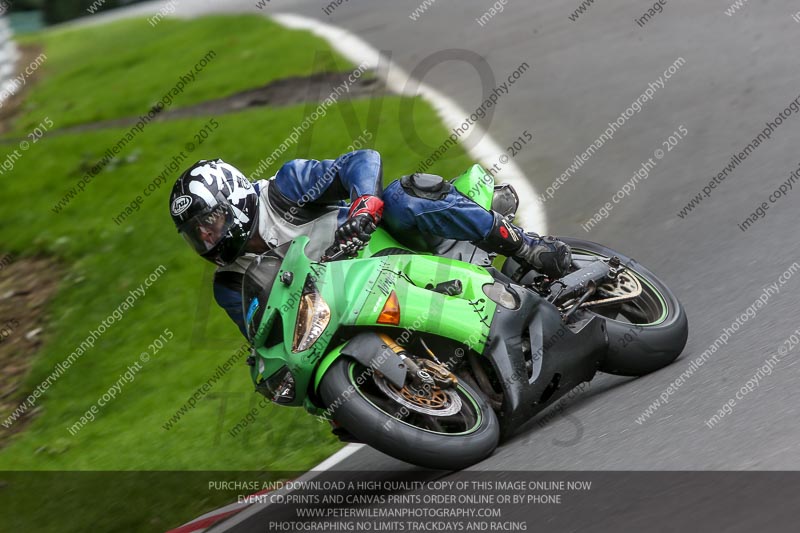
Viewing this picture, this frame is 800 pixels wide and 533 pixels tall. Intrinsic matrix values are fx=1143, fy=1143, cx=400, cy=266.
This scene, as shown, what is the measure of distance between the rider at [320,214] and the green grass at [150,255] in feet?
5.15

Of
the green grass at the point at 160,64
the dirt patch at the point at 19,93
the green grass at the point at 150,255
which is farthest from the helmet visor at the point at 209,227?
the dirt patch at the point at 19,93

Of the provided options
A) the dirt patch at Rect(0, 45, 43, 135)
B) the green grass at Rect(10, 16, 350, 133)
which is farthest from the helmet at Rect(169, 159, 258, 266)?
the dirt patch at Rect(0, 45, 43, 135)

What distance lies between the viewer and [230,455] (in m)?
7.27

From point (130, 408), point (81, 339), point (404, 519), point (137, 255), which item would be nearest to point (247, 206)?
point (404, 519)

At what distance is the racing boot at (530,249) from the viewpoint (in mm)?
5961

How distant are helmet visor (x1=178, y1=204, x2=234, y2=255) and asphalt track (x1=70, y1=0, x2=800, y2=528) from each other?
1558 mm

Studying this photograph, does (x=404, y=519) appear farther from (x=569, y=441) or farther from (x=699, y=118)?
(x=699, y=118)

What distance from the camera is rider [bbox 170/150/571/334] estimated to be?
5.61m

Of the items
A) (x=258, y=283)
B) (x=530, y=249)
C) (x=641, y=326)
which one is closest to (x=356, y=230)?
(x=258, y=283)

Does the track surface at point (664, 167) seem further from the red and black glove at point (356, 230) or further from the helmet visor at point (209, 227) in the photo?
the helmet visor at point (209, 227)

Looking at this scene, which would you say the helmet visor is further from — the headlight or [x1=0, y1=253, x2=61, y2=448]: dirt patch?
[x1=0, y1=253, x2=61, y2=448]: dirt patch

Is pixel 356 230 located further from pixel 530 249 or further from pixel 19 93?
pixel 19 93

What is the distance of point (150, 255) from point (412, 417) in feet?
20.4

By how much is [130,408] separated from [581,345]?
413 cm
